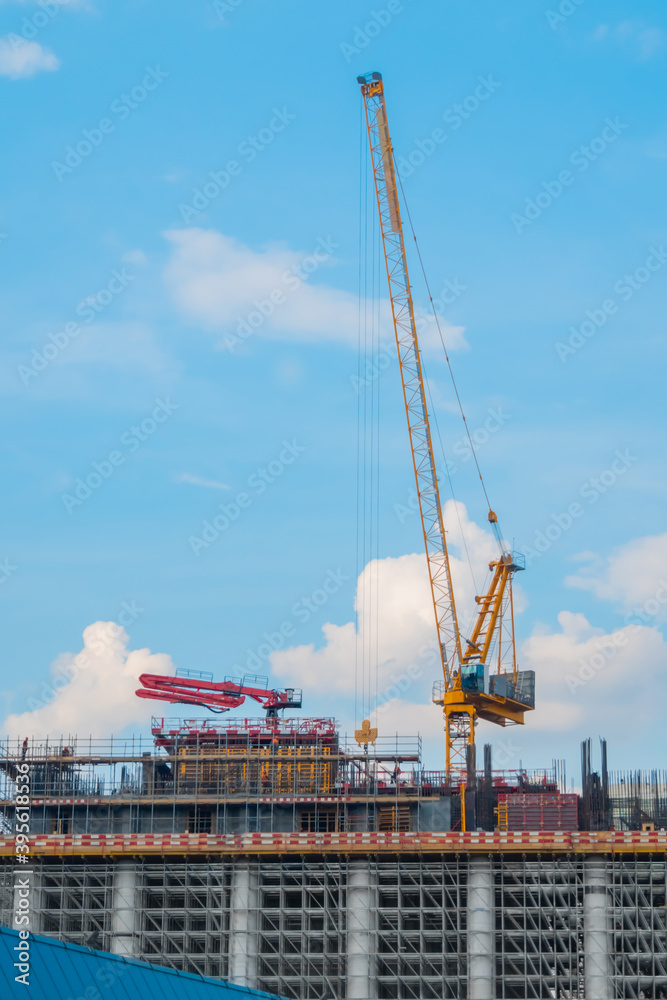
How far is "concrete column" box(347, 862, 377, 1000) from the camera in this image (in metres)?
85.8

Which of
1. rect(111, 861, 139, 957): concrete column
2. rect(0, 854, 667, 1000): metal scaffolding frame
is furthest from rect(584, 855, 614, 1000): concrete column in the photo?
rect(111, 861, 139, 957): concrete column

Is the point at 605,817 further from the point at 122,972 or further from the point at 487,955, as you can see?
the point at 122,972

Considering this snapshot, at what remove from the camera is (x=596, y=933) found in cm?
8506

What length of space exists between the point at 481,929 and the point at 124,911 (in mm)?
22135

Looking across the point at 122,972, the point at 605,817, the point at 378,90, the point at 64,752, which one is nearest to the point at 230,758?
the point at 64,752

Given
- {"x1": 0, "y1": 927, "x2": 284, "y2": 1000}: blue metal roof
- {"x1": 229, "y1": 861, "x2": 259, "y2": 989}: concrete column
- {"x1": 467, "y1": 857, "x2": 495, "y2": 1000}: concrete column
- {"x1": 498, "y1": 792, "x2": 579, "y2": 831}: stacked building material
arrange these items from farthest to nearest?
{"x1": 498, "y1": 792, "x2": 579, "y2": 831}: stacked building material, {"x1": 229, "y1": 861, "x2": 259, "y2": 989}: concrete column, {"x1": 467, "y1": 857, "x2": 495, "y2": 1000}: concrete column, {"x1": 0, "y1": 927, "x2": 284, "y2": 1000}: blue metal roof

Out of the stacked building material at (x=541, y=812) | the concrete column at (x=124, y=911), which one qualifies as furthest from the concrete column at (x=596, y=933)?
the concrete column at (x=124, y=911)

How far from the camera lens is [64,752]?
100750 mm

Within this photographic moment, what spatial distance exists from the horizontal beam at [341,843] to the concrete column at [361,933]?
166 cm

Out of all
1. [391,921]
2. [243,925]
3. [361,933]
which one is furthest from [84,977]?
[391,921]

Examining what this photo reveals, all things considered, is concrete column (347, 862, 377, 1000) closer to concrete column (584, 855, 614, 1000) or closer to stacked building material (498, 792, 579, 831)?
stacked building material (498, 792, 579, 831)

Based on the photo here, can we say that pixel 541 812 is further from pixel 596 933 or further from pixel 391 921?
pixel 391 921

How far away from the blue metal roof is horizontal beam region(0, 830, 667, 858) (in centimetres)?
2671

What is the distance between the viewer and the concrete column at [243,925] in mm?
87106
